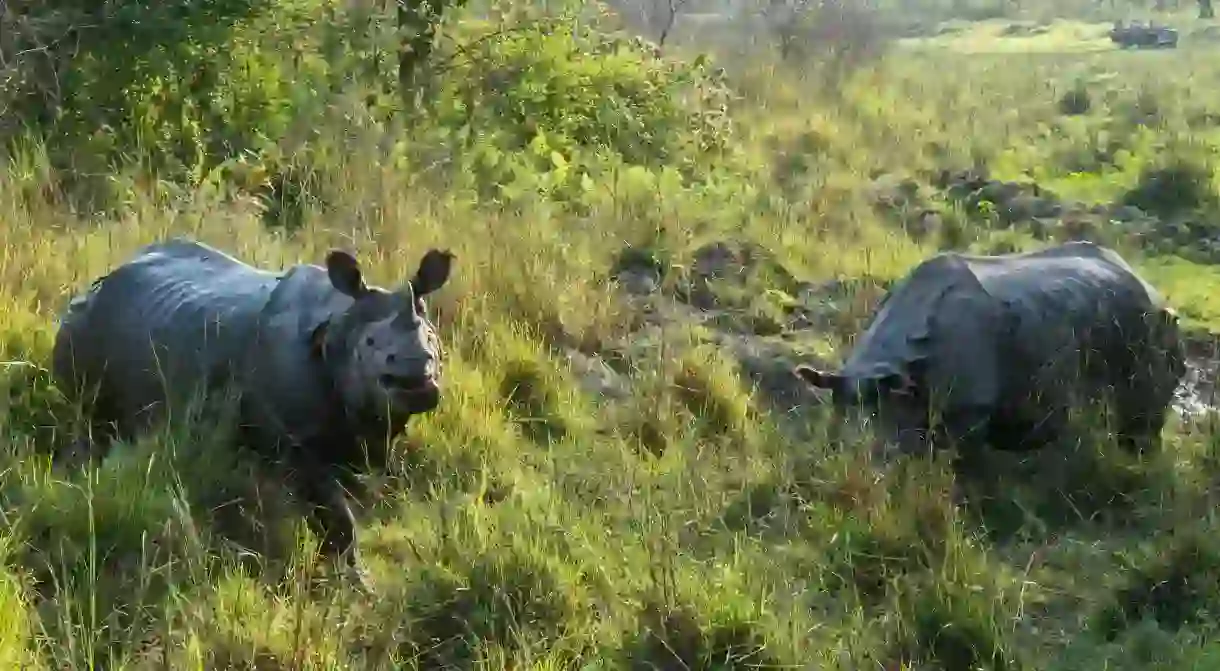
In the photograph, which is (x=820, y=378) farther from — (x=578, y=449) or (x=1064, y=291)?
(x=1064, y=291)

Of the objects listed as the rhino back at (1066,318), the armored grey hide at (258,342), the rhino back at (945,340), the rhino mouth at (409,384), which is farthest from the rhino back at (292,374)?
the rhino back at (1066,318)

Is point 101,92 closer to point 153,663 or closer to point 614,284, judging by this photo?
point 614,284

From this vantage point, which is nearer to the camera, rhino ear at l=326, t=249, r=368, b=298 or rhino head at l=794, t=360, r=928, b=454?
rhino ear at l=326, t=249, r=368, b=298

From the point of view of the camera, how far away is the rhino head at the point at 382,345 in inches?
152

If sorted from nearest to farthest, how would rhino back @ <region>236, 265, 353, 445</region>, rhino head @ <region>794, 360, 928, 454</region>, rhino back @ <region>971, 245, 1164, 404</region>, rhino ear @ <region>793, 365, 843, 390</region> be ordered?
rhino back @ <region>236, 265, 353, 445</region>
rhino head @ <region>794, 360, 928, 454</region>
rhino ear @ <region>793, 365, 843, 390</region>
rhino back @ <region>971, 245, 1164, 404</region>

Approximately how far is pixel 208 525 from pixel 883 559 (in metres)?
2.00

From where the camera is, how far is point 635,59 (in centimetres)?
1041

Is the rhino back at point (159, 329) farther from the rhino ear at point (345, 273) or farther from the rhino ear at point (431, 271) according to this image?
the rhino ear at point (431, 271)

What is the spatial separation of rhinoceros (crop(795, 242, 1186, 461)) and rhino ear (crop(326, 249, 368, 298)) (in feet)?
5.59

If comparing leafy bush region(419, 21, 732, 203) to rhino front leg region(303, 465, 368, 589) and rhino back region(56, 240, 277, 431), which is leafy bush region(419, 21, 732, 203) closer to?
rhino back region(56, 240, 277, 431)

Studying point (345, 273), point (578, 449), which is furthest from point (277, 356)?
point (578, 449)

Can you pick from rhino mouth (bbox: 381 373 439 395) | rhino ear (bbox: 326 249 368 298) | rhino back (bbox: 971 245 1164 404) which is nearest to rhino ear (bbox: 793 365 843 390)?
rhino back (bbox: 971 245 1164 404)

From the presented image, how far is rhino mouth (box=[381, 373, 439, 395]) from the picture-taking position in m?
3.85

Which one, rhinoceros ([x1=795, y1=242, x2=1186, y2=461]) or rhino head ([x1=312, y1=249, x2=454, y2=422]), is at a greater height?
rhino head ([x1=312, y1=249, x2=454, y2=422])
